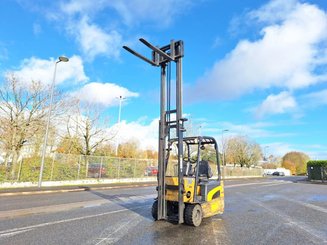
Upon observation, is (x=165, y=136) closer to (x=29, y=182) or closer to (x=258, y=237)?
(x=258, y=237)

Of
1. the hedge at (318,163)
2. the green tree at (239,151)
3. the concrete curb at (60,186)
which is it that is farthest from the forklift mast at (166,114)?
the green tree at (239,151)

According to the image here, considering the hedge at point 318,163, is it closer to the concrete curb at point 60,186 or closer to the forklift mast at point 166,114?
the concrete curb at point 60,186

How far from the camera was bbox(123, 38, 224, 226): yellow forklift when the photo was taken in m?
7.95

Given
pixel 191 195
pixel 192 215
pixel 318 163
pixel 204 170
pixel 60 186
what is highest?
pixel 318 163

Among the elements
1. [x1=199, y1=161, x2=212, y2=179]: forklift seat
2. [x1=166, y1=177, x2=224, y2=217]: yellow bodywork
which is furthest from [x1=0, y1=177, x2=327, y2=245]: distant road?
[x1=199, y1=161, x2=212, y2=179]: forklift seat

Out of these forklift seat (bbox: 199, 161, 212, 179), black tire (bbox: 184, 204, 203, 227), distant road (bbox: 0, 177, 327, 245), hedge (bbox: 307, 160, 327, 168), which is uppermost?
hedge (bbox: 307, 160, 327, 168)

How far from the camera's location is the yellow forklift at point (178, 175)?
7945 mm

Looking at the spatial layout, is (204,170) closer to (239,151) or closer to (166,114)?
(166,114)

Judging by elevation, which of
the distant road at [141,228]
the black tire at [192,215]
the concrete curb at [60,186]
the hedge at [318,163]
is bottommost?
the distant road at [141,228]

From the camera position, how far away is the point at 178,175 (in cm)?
798

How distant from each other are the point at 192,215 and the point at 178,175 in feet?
3.73

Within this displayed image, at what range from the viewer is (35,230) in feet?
23.4

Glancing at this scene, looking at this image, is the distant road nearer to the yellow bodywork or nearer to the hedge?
the yellow bodywork

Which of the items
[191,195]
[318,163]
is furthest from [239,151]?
[191,195]
